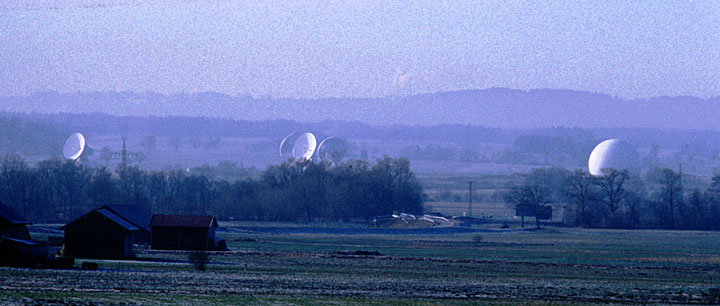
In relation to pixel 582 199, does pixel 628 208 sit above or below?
below

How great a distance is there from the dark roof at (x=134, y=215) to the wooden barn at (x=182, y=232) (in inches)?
115

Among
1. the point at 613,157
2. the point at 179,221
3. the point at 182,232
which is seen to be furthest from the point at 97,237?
the point at 613,157

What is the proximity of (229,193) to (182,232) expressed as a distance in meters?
58.4

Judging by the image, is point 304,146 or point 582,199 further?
point 304,146

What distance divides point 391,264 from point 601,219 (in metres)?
67.5

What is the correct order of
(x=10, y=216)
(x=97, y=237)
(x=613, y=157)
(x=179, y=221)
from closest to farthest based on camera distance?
(x=10, y=216)
(x=97, y=237)
(x=179, y=221)
(x=613, y=157)

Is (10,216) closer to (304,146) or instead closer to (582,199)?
(582,199)

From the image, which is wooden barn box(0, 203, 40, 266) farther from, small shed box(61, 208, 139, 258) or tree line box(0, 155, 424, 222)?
tree line box(0, 155, 424, 222)

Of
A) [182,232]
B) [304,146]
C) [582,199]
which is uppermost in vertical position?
[304,146]

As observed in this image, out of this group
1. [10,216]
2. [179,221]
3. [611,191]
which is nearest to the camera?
[10,216]

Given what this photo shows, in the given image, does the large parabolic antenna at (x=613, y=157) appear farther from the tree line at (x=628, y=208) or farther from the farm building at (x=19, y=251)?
the farm building at (x=19, y=251)

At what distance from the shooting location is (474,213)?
13850cm

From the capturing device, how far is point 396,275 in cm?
4709

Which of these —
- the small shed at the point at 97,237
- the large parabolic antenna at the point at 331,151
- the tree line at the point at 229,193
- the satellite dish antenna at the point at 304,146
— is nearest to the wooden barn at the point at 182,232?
the small shed at the point at 97,237
